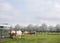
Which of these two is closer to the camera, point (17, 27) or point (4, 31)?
point (17, 27)

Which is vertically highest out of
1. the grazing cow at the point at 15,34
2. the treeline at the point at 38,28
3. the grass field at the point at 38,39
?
the treeline at the point at 38,28

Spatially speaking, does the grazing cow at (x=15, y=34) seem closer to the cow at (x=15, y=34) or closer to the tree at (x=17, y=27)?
the cow at (x=15, y=34)

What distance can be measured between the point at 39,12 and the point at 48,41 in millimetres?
880

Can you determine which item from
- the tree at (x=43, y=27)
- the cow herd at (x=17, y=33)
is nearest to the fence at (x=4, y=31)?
the cow herd at (x=17, y=33)

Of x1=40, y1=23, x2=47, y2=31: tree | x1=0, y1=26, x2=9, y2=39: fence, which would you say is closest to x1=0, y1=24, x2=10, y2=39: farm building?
x1=0, y1=26, x2=9, y2=39: fence

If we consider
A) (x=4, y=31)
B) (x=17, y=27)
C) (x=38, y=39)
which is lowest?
(x=38, y=39)

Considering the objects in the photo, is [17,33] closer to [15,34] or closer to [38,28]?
[15,34]

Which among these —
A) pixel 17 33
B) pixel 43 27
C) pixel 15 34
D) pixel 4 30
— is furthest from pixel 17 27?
pixel 43 27

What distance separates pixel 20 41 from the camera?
10.6ft

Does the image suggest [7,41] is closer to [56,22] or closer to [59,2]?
[56,22]

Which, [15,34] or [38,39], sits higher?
[15,34]

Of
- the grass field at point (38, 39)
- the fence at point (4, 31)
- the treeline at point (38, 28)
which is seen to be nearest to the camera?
the grass field at point (38, 39)

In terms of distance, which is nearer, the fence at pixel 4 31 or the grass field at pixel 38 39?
the grass field at pixel 38 39

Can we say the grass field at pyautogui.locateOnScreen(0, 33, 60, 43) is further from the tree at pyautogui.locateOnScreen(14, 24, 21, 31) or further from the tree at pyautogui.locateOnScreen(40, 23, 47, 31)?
the tree at pyautogui.locateOnScreen(14, 24, 21, 31)
